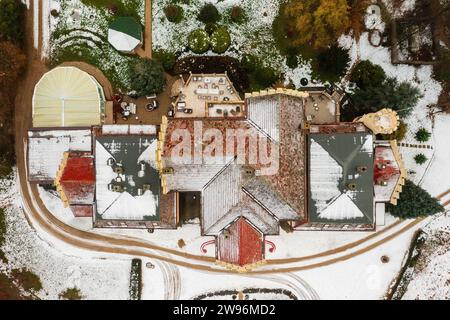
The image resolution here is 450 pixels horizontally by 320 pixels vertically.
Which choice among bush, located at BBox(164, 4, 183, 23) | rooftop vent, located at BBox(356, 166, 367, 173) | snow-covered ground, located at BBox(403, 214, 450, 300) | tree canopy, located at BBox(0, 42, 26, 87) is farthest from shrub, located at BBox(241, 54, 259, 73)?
snow-covered ground, located at BBox(403, 214, 450, 300)

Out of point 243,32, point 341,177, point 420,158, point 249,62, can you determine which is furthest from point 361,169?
point 243,32

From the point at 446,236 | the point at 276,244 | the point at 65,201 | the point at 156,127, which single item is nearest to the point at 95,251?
the point at 65,201

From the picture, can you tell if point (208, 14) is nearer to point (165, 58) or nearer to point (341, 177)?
point (165, 58)

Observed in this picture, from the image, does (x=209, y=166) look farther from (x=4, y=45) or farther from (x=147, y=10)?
(x=4, y=45)

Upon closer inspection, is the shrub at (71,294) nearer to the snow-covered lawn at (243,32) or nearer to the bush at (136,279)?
the bush at (136,279)

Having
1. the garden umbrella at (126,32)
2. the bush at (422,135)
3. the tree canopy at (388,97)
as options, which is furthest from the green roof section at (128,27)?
the bush at (422,135)

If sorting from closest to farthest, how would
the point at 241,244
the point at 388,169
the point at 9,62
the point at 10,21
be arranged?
the point at 241,244, the point at 388,169, the point at 9,62, the point at 10,21
